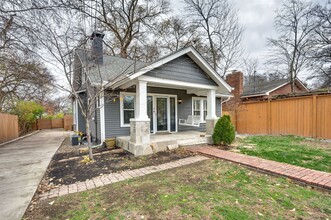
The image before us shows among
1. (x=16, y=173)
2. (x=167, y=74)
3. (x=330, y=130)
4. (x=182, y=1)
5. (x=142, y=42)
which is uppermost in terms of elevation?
(x=182, y=1)

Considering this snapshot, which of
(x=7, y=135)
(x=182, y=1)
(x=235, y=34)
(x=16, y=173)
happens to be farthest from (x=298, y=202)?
(x=182, y=1)

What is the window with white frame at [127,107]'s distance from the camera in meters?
8.05

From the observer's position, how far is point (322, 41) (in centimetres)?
1323

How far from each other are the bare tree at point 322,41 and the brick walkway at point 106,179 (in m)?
15.3

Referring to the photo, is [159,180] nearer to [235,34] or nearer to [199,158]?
[199,158]

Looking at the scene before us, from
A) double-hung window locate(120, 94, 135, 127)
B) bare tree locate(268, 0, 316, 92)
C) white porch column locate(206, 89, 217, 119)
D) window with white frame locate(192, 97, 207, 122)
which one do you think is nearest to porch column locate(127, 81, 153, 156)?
double-hung window locate(120, 94, 135, 127)

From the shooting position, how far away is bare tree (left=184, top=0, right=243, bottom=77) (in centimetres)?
1568

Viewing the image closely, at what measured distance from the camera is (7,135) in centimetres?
1055

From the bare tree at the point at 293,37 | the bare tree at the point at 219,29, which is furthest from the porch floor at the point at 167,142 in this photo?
the bare tree at the point at 293,37

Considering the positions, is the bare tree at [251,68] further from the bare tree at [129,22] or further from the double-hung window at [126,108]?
the double-hung window at [126,108]

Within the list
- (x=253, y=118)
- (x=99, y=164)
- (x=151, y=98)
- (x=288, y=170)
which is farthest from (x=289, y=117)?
(x=99, y=164)

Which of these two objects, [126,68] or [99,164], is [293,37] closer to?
[126,68]

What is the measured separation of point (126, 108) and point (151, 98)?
1420mm

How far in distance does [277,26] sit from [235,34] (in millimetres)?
3767
